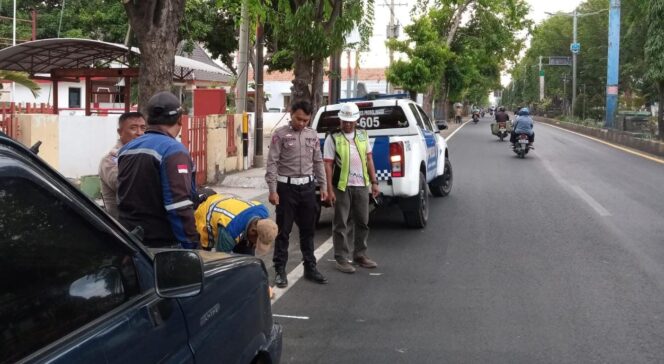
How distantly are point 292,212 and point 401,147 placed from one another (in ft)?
9.39

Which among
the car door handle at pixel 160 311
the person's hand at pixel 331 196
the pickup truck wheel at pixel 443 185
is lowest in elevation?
the pickup truck wheel at pixel 443 185

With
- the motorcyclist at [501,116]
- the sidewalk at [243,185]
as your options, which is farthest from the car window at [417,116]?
the motorcyclist at [501,116]

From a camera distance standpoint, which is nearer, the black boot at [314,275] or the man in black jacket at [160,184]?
the man in black jacket at [160,184]

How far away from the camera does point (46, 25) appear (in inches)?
1374

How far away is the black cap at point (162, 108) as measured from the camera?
3787mm

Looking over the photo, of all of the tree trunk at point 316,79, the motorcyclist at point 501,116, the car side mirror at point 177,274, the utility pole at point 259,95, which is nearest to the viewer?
the car side mirror at point 177,274

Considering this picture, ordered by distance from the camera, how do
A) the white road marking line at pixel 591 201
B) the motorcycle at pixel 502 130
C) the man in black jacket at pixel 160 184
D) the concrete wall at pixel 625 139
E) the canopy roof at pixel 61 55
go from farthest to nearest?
the motorcycle at pixel 502 130, the concrete wall at pixel 625 139, the canopy roof at pixel 61 55, the white road marking line at pixel 591 201, the man in black jacket at pixel 160 184

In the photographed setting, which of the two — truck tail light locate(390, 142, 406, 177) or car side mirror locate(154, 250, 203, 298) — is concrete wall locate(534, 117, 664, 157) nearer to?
truck tail light locate(390, 142, 406, 177)

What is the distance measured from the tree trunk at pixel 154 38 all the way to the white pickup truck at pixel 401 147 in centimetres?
220

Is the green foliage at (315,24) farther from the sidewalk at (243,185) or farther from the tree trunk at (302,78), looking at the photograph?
the sidewalk at (243,185)

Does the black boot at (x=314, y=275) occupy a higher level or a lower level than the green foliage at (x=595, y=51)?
lower

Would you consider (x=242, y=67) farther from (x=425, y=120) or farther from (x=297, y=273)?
(x=297, y=273)

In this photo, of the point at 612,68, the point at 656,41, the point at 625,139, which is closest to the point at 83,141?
the point at 656,41

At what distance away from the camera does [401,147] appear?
891 centimetres
